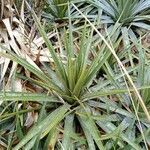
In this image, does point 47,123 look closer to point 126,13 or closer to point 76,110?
point 76,110

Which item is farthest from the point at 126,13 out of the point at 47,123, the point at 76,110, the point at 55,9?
the point at 47,123

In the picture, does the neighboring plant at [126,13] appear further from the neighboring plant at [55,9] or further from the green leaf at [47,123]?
the green leaf at [47,123]

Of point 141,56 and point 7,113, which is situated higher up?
point 141,56

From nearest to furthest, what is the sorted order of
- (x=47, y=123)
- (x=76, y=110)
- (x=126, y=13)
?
(x=47, y=123)
(x=76, y=110)
(x=126, y=13)

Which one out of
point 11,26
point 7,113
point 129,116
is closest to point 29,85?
point 7,113

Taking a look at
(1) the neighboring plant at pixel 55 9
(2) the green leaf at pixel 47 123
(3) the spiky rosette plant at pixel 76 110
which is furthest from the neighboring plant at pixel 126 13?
(2) the green leaf at pixel 47 123

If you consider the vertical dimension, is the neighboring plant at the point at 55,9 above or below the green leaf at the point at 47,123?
above

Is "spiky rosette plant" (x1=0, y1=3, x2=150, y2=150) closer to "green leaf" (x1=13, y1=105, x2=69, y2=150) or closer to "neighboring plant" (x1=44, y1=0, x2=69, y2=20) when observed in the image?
"green leaf" (x1=13, y1=105, x2=69, y2=150)

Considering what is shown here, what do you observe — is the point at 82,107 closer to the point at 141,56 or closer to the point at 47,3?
the point at 141,56
